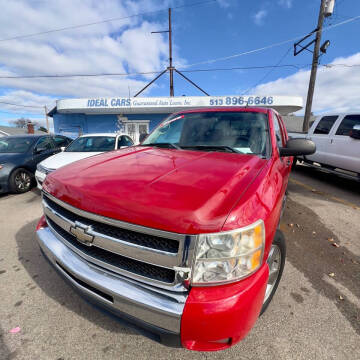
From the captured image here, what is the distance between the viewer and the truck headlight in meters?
1.09

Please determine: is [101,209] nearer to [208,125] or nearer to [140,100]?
[208,125]

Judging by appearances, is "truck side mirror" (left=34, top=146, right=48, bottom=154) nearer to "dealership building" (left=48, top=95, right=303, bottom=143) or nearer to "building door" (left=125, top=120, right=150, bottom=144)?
"dealership building" (left=48, top=95, right=303, bottom=143)

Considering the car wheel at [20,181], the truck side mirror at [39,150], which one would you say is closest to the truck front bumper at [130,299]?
the car wheel at [20,181]

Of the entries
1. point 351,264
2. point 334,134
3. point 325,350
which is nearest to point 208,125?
point 325,350

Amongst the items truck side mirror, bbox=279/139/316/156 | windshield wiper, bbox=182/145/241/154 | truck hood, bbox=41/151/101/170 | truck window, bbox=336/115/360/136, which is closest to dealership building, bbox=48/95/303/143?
truck window, bbox=336/115/360/136

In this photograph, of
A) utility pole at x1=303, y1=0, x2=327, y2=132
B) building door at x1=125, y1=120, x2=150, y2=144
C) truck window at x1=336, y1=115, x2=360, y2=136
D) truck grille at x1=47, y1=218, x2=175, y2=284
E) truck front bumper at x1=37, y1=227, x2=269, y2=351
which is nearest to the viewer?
truck front bumper at x1=37, y1=227, x2=269, y2=351

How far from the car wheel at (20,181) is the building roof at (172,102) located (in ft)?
30.9

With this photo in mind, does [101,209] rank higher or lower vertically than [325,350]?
higher

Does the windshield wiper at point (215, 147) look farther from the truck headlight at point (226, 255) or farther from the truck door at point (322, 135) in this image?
the truck door at point (322, 135)

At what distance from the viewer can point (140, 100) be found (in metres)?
13.7

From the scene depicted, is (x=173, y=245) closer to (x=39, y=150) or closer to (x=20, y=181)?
(x=20, y=181)

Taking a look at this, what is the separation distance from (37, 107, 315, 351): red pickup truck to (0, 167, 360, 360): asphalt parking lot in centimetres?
48

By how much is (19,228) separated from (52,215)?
245cm

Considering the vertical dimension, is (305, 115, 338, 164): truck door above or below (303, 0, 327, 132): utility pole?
below
